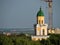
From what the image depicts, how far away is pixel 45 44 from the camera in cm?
4028

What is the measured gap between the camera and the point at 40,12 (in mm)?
42719

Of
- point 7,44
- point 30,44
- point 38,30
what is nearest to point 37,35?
point 38,30

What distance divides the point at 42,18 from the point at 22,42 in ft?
17.7

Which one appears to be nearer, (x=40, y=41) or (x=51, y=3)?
(x=40, y=41)

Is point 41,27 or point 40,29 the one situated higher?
point 41,27

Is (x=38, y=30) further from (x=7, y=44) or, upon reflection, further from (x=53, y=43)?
(x=7, y=44)

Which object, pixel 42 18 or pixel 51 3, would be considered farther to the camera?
pixel 51 3

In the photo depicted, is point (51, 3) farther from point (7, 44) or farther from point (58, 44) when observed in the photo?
point (7, 44)

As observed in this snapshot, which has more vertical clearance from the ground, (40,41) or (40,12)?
(40,12)

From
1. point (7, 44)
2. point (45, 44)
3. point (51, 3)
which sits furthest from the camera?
point (51, 3)

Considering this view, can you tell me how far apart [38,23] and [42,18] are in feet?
2.10

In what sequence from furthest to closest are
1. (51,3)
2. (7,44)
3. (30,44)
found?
(51,3)
(30,44)
(7,44)

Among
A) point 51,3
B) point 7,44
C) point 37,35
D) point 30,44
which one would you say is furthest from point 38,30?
point 51,3

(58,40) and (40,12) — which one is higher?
(40,12)
